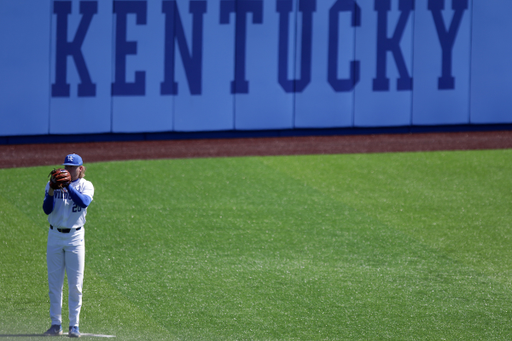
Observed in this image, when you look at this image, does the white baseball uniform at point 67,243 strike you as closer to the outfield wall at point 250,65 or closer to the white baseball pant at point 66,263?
the white baseball pant at point 66,263

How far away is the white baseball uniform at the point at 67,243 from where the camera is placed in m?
6.38

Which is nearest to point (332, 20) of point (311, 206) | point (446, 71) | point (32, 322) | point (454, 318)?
point (446, 71)

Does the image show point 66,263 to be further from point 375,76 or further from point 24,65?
point 375,76

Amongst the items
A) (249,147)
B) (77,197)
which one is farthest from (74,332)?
(249,147)

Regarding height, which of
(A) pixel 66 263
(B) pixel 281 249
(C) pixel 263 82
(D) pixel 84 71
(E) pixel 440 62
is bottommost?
(B) pixel 281 249

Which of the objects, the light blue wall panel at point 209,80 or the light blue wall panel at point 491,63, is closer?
the light blue wall panel at point 209,80

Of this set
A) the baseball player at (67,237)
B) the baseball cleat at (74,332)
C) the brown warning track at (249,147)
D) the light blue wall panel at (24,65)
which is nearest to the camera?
the baseball player at (67,237)

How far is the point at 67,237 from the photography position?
641 cm

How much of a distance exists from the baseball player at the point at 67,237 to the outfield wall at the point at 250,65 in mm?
10262

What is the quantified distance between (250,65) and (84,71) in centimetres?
424

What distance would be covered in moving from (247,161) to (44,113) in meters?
5.37

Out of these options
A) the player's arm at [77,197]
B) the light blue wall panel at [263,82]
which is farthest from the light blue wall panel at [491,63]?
the player's arm at [77,197]

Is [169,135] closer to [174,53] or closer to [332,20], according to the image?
[174,53]

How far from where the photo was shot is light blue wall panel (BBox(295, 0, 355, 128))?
1725cm
